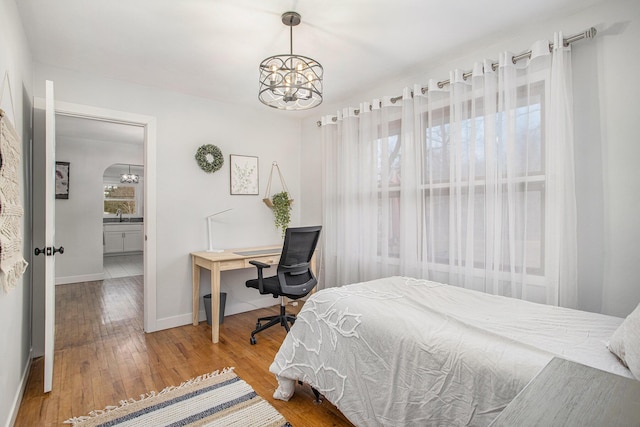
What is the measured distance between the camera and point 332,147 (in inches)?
145

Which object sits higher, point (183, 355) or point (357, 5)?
point (357, 5)

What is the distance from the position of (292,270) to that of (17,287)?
6.14ft

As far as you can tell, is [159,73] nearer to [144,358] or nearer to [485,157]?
[144,358]

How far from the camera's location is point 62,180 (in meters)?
5.55

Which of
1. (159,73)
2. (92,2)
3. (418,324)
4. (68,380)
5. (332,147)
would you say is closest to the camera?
(418,324)

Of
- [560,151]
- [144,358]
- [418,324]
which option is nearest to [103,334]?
[144,358]

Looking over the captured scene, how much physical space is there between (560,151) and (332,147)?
217 centimetres

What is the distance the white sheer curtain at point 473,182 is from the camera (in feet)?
6.70

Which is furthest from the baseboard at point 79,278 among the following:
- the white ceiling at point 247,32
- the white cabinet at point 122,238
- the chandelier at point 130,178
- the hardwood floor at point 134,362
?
the white ceiling at point 247,32

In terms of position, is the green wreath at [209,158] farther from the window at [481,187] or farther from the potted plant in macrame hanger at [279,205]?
the window at [481,187]

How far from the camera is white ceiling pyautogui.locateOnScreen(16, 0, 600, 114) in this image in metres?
2.01

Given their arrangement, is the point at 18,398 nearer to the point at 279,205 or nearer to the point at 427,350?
the point at 427,350

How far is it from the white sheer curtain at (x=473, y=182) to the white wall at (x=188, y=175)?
3.88 feet

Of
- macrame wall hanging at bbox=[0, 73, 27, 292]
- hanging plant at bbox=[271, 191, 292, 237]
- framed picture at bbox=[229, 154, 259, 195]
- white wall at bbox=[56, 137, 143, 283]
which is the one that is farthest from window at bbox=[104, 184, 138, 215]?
macrame wall hanging at bbox=[0, 73, 27, 292]
